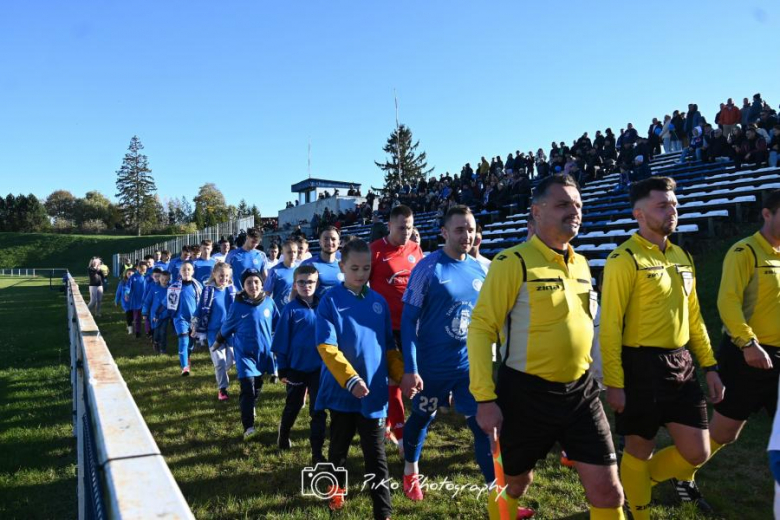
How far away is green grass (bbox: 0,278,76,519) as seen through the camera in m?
4.16

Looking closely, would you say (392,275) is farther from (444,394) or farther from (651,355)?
(651,355)

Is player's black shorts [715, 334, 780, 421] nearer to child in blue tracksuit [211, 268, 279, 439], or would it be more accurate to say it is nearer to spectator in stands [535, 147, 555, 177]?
child in blue tracksuit [211, 268, 279, 439]

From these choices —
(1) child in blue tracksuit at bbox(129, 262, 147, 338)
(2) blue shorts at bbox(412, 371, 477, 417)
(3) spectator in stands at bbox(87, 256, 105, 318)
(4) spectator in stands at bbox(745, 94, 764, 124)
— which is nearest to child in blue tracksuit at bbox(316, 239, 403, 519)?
(2) blue shorts at bbox(412, 371, 477, 417)

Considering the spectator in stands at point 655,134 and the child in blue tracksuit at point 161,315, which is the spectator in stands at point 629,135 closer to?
the spectator in stands at point 655,134

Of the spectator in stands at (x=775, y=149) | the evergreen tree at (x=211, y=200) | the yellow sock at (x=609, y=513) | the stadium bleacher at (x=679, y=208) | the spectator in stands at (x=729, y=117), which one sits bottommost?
the yellow sock at (x=609, y=513)

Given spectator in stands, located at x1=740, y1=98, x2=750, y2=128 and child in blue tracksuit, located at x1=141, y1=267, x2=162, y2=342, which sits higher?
spectator in stands, located at x1=740, y1=98, x2=750, y2=128

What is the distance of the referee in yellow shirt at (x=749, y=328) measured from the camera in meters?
3.66

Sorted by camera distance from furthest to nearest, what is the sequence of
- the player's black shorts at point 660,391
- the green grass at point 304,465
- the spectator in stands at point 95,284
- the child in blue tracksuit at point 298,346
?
1. the spectator in stands at point 95,284
2. the child in blue tracksuit at point 298,346
3. the green grass at point 304,465
4. the player's black shorts at point 660,391

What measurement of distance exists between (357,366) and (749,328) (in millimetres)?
2746

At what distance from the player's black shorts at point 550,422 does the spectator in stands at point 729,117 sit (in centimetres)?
1831

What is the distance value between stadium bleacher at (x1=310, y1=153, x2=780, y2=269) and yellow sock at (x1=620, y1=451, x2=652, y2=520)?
8.58m

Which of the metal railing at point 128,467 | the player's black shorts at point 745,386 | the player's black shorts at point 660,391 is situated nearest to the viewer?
the metal railing at point 128,467

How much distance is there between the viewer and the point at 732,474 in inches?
171

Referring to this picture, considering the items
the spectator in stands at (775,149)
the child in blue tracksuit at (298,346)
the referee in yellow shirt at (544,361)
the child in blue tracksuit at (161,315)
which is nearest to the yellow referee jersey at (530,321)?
the referee in yellow shirt at (544,361)
